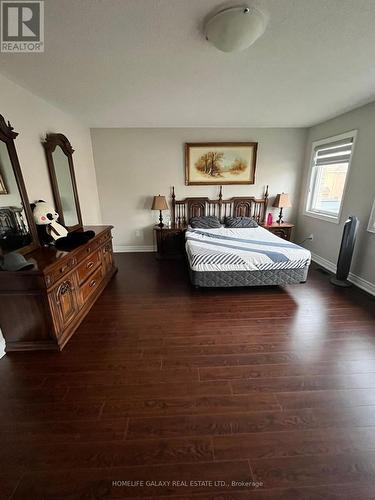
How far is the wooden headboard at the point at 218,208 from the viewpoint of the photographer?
4.49m

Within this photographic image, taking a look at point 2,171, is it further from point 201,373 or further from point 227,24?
point 201,373

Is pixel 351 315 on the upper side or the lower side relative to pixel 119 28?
lower

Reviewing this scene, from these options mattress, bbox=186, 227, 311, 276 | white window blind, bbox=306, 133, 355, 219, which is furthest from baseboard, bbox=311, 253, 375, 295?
mattress, bbox=186, 227, 311, 276

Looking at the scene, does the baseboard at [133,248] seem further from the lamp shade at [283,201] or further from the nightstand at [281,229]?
the lamp shade at [283,201]

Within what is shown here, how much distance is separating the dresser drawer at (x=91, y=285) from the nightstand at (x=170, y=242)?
5.00 feet

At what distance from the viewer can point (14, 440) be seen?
1271mm

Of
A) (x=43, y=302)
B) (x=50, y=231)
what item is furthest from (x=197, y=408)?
(x=50, y=231)

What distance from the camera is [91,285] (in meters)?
2.68

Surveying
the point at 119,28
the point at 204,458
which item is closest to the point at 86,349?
the point at 204,458

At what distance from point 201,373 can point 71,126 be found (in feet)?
13.1

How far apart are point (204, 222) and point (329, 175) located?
246cm

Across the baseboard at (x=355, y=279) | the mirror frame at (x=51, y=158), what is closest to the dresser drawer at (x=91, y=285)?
the mirror frame at (x=51, y=158)

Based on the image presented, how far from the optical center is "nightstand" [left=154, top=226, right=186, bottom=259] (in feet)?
13.9

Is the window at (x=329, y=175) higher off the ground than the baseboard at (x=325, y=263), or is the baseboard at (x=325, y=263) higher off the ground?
the window at (x=329, y=175)
